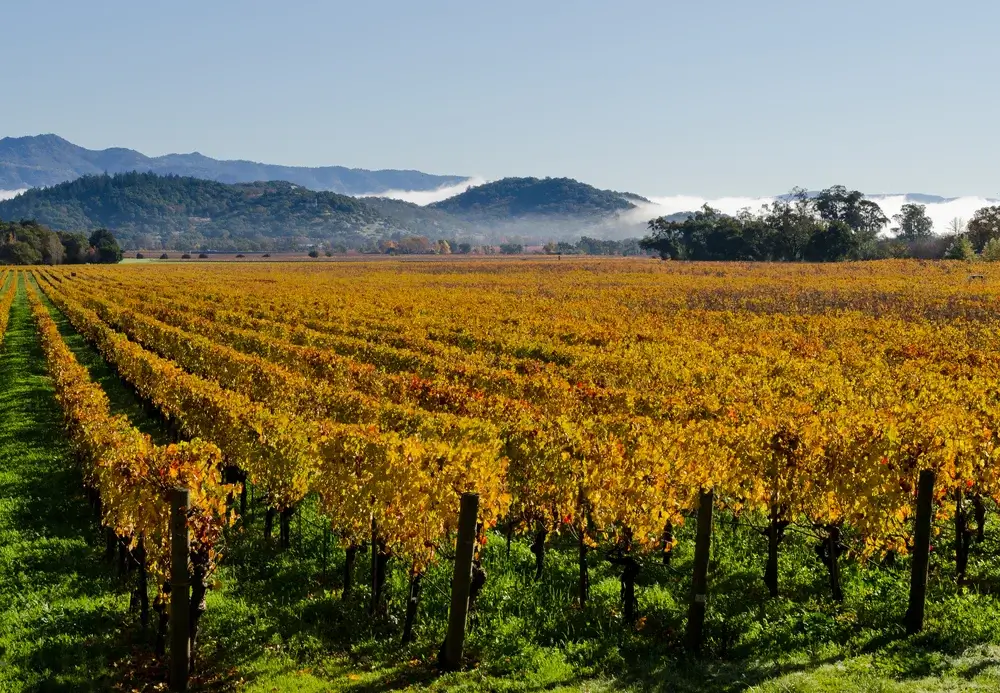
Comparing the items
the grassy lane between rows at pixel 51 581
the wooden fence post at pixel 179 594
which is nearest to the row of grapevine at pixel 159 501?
the wooden fence post at pixel 179 594

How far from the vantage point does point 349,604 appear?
13.1 metres

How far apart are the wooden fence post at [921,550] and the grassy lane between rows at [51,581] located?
11337 mm

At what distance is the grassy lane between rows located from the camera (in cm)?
1114

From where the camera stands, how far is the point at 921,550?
1141 centimetres

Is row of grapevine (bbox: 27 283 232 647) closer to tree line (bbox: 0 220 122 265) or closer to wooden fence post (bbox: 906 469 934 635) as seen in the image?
wooden fence post (bbox: 906 469 934 635)

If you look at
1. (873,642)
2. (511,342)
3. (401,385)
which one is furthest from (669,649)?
(511,342)

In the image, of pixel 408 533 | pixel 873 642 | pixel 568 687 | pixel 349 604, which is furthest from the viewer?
pixel 349 604

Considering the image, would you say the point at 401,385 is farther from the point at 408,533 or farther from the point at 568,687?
the point at 568,687

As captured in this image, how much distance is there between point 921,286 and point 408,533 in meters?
69.7

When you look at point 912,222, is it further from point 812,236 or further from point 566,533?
point 566,533

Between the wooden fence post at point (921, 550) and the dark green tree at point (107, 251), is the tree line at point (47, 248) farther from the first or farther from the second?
the wooden fence post at point (921, 550)

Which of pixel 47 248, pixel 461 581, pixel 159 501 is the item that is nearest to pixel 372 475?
pixel 461 581

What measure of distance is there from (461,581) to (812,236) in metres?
140

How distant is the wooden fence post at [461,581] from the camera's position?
34.4 ft
